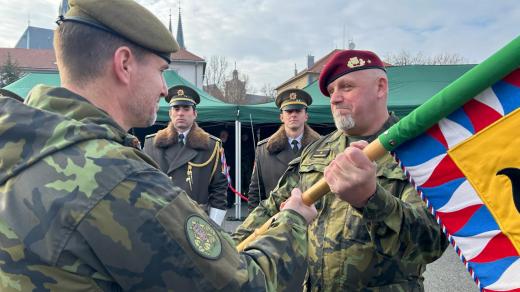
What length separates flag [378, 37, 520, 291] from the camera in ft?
4.33

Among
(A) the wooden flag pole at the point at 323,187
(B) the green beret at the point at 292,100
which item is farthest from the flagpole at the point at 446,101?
(B) the green beret at the point at 292,100

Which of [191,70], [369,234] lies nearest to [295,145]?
[369,234]

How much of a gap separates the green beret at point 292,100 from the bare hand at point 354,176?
12.1 ft

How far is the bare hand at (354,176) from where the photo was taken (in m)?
1.48

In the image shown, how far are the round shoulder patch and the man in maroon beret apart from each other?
60cm

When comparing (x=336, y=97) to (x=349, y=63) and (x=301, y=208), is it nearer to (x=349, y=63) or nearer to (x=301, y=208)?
(x=349, y=63)

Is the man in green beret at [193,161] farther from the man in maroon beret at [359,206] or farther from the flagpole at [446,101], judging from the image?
the flagpole at [446,101]

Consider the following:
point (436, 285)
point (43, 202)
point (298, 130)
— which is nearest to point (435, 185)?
point (43, 202)

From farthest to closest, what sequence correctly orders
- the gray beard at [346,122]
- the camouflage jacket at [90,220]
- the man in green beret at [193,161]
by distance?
1. the man in green beret at [193,161]
2. the gray beard at [346,122]
3. the camouflage jacket at [90,220]

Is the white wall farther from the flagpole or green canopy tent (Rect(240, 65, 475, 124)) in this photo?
the flagpole

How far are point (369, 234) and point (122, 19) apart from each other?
1299mm

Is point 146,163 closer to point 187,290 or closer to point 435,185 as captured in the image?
point 187,290

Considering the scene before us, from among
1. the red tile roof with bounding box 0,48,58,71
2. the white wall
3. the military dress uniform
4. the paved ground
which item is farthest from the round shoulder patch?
the red tile roof with bounding box 0,48,58,71

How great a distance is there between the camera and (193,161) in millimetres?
4367
